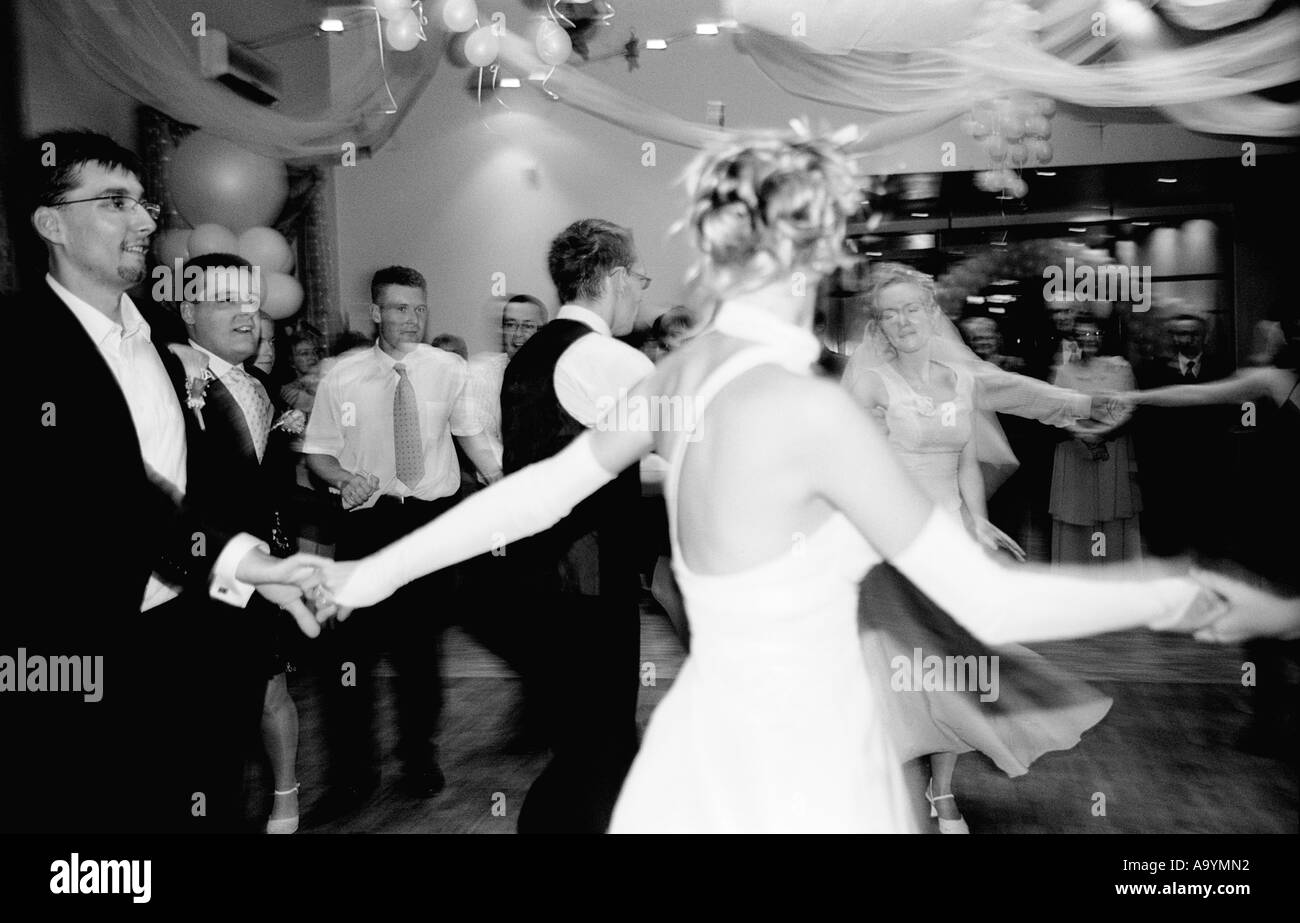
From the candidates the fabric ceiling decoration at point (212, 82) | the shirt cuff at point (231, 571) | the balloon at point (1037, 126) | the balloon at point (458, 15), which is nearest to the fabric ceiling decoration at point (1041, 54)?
the balloon at point (1037, 126)

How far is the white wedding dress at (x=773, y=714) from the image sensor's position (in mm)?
1616

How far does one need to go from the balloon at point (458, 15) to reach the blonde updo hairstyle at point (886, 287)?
1282 mm

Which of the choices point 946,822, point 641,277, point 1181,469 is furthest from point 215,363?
point 1181,469

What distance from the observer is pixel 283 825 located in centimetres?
264

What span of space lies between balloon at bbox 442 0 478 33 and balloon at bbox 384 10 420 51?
0.08 meters

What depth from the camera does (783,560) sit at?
1.59m

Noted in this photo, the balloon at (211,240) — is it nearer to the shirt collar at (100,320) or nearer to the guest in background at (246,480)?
the guest in background at (246,480)

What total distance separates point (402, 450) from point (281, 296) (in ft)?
1.75

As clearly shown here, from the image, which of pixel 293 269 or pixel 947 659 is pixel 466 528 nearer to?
pixel 947 659

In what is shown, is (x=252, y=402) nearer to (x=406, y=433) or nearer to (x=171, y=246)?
(x=406, y=433)

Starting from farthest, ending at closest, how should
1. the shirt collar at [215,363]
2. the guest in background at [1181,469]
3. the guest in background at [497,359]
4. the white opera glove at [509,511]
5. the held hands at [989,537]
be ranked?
the guest in background at [1181,469] < the guest in background at [497,359] < the held hands at [989,537] < the shirt collar at [215,363] < the white opera glove at [509,511]

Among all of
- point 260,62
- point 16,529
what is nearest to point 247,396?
point 16,529

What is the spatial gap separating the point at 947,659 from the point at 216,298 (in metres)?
1.88

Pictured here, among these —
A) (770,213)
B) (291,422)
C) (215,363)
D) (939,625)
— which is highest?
(770,213)
